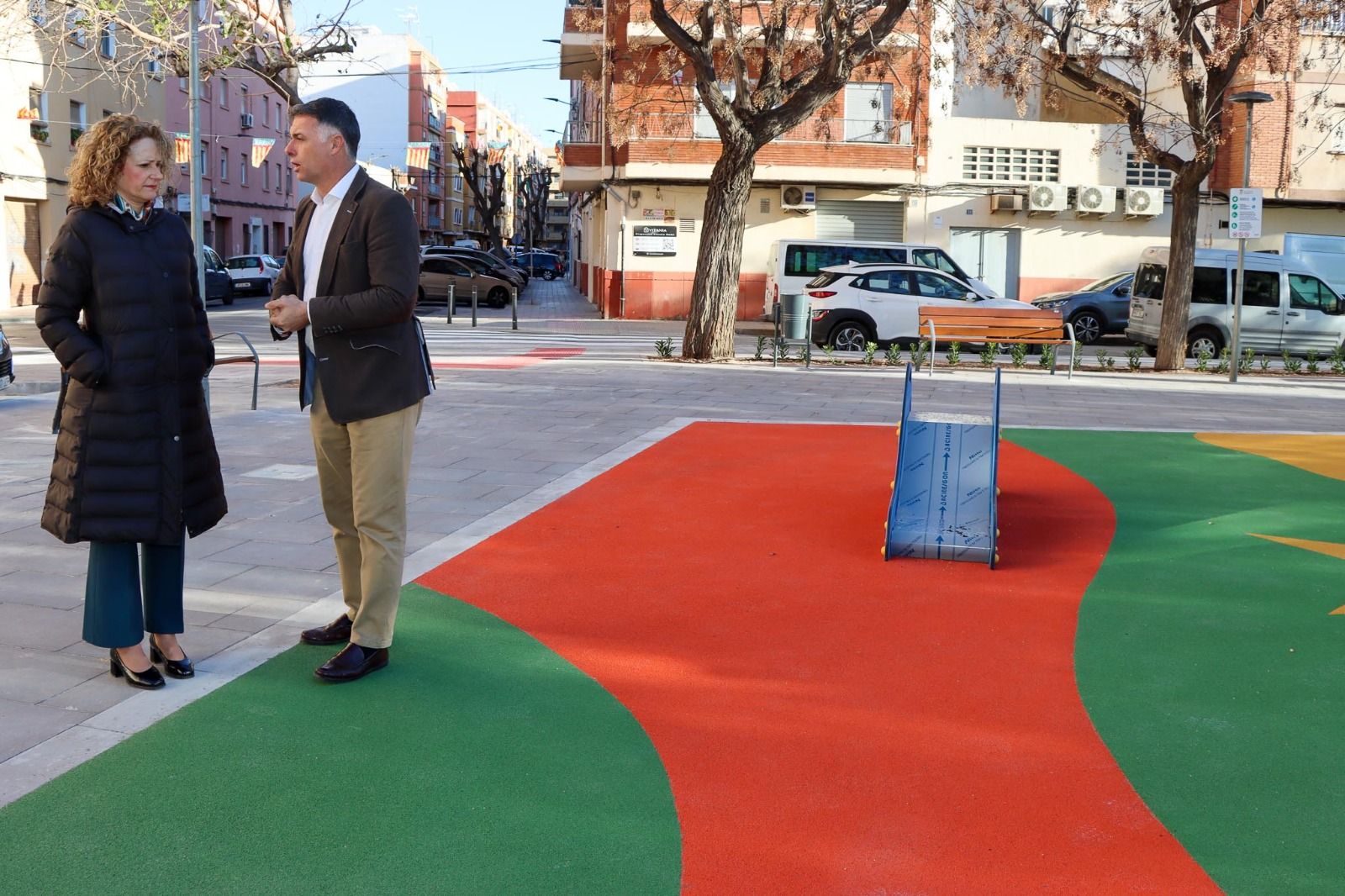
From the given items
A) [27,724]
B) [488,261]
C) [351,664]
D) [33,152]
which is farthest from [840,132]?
[27,724]

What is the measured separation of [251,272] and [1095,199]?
2534 cm

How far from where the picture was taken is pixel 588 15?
21.2m

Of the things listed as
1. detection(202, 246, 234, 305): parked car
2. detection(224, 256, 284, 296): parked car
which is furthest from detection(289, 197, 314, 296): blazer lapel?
detection(224, 256, 284, 296): parked car

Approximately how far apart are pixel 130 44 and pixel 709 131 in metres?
17.1

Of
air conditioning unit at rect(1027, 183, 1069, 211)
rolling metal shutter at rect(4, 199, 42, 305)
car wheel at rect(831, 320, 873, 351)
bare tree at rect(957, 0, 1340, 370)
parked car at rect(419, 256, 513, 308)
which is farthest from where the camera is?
parked car at rect(419, 256, 513, 308)

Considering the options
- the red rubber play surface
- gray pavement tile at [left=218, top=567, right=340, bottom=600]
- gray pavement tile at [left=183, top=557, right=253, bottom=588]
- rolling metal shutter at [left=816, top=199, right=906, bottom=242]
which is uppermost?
rolling metal shutter at [left=816, top=199, right=906, bottom=242]

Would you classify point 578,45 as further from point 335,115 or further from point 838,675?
point 838,675

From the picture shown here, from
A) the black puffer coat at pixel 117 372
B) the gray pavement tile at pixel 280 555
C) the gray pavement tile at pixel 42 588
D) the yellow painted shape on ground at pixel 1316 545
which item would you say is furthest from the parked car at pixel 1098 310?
the black puffer coat at pixel 117 372

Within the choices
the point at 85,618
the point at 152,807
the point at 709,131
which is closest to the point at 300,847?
the point at 152,807

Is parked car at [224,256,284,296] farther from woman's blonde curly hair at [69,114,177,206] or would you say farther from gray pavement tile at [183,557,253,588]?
woman's blonde curly hair at [69,114,177,206]

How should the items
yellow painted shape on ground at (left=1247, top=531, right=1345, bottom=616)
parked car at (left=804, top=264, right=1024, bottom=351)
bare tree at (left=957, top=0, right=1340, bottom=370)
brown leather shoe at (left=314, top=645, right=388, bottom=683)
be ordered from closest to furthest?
1. brown leather shoe at (left=314, top=645, right=388, bottom=683)
2. yellow painted shape on ground at (left=1247, top=531, right=1345, bottom=616)
3. bare tree at (left=957, top=0, right=1340, bottom=370)
4. parked car at (left=804, top=264, right=1024, bottom=351)

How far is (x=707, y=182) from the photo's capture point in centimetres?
3394

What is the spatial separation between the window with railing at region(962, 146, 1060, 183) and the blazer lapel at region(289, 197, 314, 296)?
105 ft

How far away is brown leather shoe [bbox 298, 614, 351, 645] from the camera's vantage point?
525 centimetres
